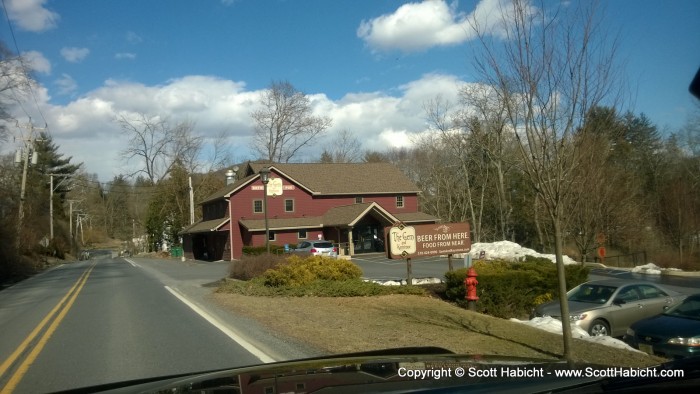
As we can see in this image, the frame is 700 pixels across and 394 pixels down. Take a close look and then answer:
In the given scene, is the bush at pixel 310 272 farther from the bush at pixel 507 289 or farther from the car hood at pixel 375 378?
the car hood at pixel 375 378

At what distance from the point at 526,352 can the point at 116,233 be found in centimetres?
14789

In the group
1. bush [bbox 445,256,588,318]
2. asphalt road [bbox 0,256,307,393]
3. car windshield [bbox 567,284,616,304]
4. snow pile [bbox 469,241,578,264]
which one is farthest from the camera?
snow pile [bbox 469,241,578,264]

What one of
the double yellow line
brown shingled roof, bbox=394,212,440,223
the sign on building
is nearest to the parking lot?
brown shingled roof, bbox=394,212,440,223

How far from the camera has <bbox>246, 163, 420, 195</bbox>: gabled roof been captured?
54.7 meters

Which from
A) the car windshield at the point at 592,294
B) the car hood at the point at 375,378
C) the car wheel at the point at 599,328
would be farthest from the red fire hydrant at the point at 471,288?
the car hood at the point at 375,378

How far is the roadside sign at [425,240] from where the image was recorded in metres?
18.7

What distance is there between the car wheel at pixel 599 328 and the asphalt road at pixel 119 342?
7284mm

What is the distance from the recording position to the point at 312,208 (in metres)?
53.2

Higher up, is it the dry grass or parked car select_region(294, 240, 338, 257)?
parked car select_region(294, 240, 338, 257)

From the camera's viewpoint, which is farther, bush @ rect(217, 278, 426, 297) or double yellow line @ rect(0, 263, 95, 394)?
bush @ rect(217, 278, 426, 297)

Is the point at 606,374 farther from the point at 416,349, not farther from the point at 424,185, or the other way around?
the point at 424,185

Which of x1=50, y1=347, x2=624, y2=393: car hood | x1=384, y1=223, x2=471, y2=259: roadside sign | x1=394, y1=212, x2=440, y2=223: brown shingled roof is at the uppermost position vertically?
x1=394, y1=212, x2=440, y2=223: brown shingled roof

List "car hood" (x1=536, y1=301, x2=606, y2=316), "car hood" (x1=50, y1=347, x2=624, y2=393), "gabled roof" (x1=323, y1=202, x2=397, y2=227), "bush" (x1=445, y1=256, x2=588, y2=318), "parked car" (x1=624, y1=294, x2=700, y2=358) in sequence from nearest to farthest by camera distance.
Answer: "car hood" (x1=50, y1=347, x2=624, y2=393) < "parked car" (x1=624, y1=294, x2=700, y2=358) < "car hood" (x1=536, y1=301, x2=606, y2=316) < "bush" (x1=445, y1=256, x2=588, y2=318) < "gabled roof" (x1=323, y1=202, x2=397, y2=227)

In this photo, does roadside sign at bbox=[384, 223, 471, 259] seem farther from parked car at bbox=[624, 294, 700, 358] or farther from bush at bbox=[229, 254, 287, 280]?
parked car at bbox=[624, 294, 700, 358]
